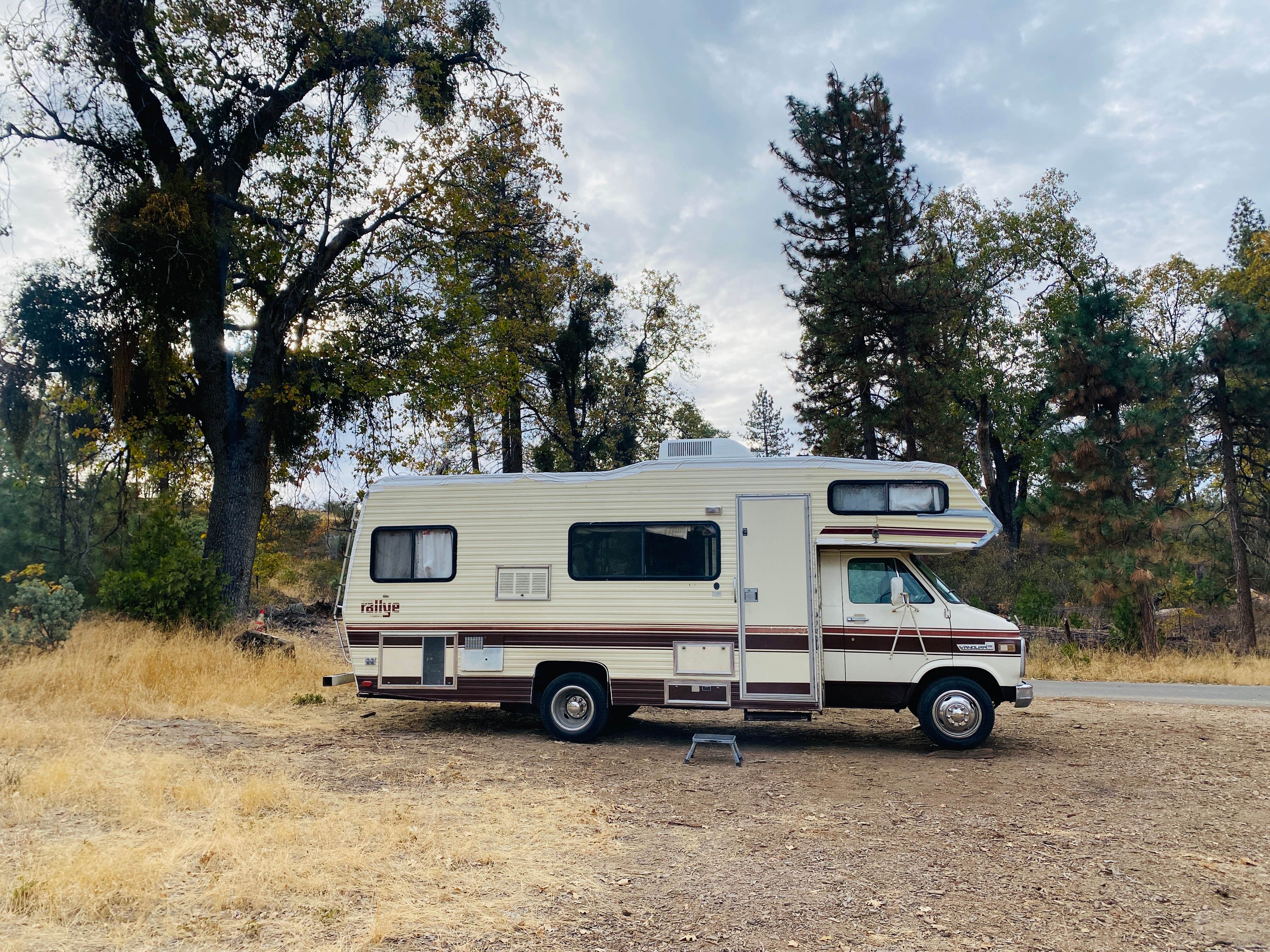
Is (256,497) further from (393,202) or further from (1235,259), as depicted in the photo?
(1235,259)

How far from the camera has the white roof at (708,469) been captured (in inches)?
359

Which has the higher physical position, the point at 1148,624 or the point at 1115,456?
the point at 1115,456

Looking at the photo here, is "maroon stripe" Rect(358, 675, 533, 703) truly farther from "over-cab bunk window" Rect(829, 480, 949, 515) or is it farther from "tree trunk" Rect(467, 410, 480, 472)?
"tree trunk" Rect(467, 410, 480, 472)

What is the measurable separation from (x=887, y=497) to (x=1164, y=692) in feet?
25.4

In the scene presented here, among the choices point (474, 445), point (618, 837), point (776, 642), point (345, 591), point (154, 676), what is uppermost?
point (474, 445)

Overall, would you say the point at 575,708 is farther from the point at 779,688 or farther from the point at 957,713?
the point at 957,713

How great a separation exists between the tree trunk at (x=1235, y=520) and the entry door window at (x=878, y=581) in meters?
15.7

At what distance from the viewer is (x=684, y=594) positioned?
9.34 metres

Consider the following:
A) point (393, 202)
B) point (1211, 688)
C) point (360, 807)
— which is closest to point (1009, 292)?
point (1211, 688)

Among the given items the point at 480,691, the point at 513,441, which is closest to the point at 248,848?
the point at 480,691

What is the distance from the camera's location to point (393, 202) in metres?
16.8

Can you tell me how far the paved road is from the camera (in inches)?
486

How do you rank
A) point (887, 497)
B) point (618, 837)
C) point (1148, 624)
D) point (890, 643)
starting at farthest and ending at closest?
point (1148, 624)
point (887, 497)
point (890, 643)
point (618, 837)

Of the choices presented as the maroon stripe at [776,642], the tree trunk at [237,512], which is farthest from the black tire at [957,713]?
the tree trunk at [237,512]
